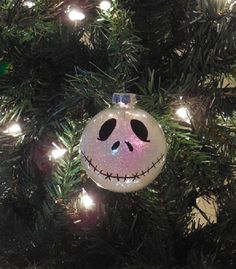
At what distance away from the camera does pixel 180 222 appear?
0.50 meters

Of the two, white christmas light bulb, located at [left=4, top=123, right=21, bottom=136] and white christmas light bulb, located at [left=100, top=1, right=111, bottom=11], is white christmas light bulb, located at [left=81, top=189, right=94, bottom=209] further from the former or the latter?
white christmas light bulb, located at [left=100, top=1, right=111, bottom=11]

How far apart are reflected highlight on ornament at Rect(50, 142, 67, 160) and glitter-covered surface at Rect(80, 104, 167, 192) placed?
95 mm

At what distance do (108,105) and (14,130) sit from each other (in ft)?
0.42

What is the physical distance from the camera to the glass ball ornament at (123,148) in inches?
15.2

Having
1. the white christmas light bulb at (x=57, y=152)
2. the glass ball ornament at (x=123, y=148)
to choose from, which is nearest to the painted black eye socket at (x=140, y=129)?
the glass ball ornament at (x=123, y=148)

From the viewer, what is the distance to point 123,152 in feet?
1.26

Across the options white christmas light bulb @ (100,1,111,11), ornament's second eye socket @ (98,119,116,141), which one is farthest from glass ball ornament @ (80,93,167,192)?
white christmas light bulb @ (100,1,111,11)

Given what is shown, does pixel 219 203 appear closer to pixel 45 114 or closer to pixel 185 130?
pixel 185 130

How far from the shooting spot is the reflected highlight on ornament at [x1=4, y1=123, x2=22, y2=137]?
498 millimetres

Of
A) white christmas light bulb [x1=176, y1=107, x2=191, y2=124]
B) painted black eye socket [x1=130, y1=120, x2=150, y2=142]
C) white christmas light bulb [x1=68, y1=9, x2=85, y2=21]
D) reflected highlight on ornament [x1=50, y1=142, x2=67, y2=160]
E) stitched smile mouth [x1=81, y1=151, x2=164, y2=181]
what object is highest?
white christmas light bulb [x1=68, y1=9, x2=85, y2=21]

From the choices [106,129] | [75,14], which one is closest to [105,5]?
[75,14]

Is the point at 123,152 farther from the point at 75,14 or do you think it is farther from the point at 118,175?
the point at 75,14

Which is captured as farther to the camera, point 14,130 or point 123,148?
point 14,130

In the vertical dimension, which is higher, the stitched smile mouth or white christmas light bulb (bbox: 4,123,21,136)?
white christmas light bulb (bbox: 4,123,21,136)
